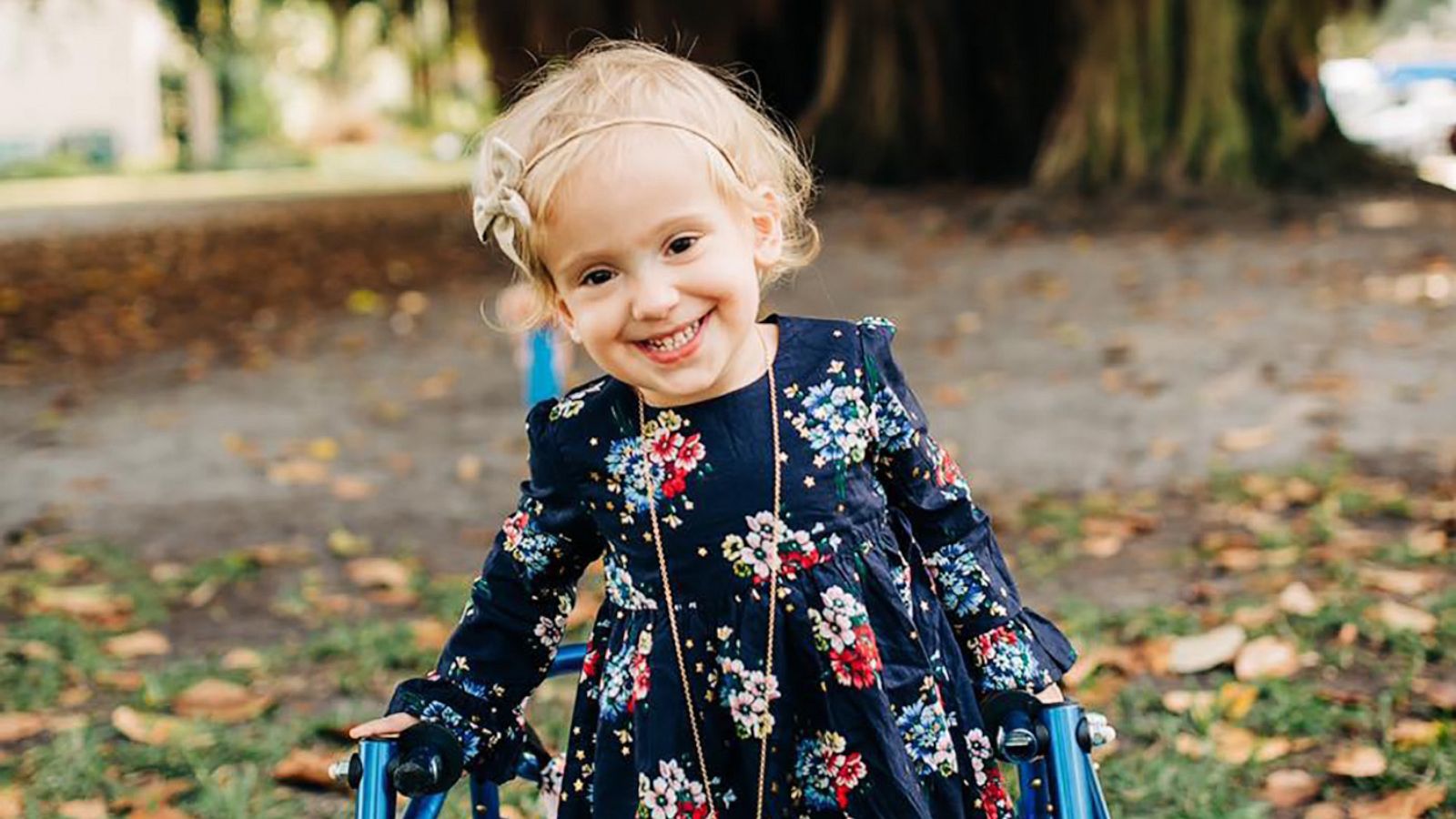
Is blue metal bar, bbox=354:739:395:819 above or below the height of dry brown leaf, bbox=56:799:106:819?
above

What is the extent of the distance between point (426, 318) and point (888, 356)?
7394 millimetres

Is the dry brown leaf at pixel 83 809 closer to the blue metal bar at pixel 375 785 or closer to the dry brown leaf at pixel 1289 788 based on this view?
the blue metal bar at pixel 375 785

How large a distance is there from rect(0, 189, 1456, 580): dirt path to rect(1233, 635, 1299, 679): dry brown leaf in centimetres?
169

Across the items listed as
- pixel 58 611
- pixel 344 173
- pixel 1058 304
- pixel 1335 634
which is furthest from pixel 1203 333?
pixel 344 173

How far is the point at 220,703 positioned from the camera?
3492 mm

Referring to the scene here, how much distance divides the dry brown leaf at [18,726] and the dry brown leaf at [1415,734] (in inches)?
102

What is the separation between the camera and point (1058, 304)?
8.46 metres

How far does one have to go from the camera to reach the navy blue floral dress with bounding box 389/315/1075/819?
1764mm

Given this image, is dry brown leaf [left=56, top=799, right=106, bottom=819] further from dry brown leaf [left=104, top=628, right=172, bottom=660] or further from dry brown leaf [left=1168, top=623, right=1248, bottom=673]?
dry brown leaf [left=1168, top=623, right=1248, bottom=673]

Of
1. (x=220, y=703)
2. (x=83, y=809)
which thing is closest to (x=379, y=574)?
(x=220, y=703)

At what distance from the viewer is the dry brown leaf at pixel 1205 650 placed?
3.41 meters

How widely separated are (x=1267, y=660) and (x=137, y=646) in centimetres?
252

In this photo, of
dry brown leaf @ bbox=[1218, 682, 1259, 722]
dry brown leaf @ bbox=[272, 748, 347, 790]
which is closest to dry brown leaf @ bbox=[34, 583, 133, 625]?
dry brown leaf @ bbox=[272, 748, 347, 790]

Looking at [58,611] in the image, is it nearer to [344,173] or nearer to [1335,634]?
[1335,634]
